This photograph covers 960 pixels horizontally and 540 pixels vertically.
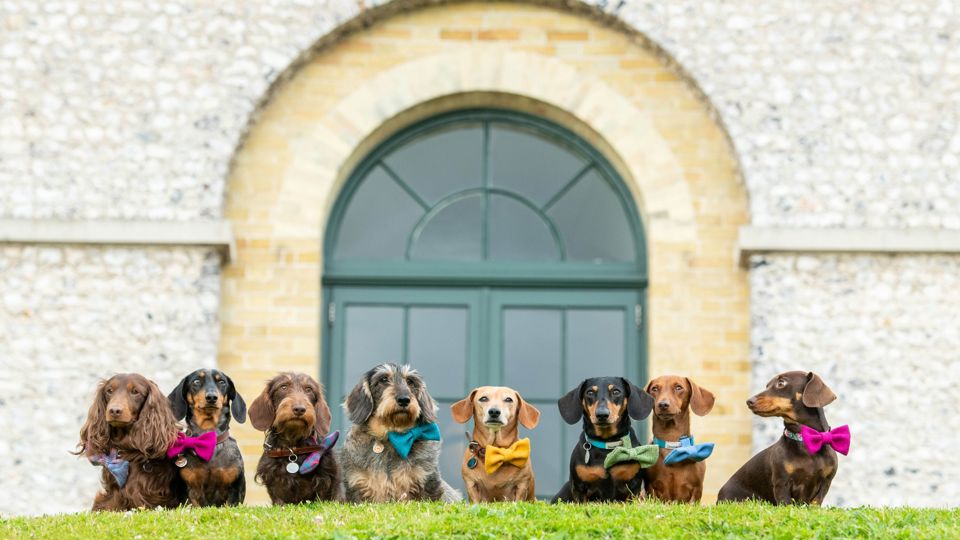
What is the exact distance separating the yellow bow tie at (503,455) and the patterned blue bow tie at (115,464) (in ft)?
7.57

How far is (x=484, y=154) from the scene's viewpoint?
44.8 ft

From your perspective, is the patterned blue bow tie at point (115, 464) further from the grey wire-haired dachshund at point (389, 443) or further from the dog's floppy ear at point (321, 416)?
the grey wire-haired dachshund at point (389, 443)

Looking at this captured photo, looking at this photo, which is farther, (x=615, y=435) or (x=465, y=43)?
(x=465, y=43)

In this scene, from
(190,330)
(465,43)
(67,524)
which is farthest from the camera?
(465,43)

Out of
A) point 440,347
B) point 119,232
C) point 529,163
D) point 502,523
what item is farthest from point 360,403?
point 529,163

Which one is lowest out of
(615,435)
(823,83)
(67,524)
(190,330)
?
(67,524)

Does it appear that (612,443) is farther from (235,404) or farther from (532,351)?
(532,351)

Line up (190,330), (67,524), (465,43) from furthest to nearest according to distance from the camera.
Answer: (465,43) < (190,330) < (67,524)

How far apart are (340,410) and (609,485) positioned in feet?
12.2

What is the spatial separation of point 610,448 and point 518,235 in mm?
4053

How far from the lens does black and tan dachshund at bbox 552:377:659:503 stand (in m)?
9.66

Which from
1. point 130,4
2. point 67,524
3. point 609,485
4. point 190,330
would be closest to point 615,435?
point 609,485

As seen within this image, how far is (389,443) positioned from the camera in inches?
380

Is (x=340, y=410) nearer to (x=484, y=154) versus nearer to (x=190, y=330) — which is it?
(x=190, y=330)
